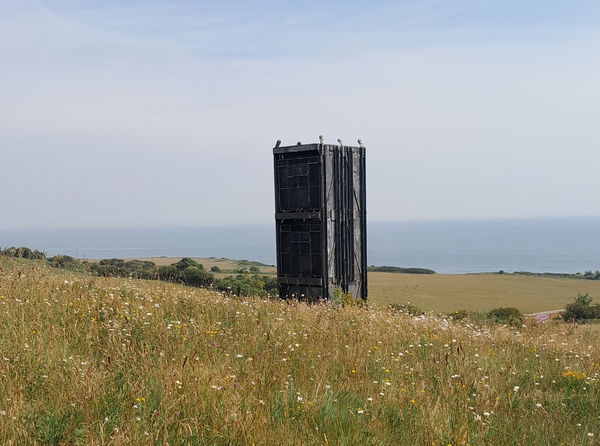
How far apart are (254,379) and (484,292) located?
39.0 metres

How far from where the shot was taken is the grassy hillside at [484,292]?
3234 centimetres

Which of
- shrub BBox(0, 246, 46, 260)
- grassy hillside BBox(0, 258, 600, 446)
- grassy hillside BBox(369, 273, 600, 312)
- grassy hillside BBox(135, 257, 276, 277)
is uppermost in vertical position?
shrub BBox(0, 246, 46, 260)

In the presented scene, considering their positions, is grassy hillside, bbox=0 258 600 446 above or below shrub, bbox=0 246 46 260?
below

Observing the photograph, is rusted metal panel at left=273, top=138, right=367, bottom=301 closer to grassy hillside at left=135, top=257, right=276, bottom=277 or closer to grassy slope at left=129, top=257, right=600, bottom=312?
grassy slope at left=129, top=257, right=600, bottom=312

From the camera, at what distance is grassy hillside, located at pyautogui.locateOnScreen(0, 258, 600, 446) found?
4.11 metres

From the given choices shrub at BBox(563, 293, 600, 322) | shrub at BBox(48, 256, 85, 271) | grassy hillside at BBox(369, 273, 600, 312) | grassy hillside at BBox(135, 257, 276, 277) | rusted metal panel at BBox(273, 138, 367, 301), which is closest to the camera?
shrub at BBox(48, 256, 85, 271)

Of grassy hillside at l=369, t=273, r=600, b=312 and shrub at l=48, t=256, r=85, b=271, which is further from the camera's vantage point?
grassy hillside at l=369, t=273, r=600, b=312

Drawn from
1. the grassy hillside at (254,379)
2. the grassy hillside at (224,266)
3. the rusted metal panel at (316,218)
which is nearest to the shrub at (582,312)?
the rusted metal panel at (316,218)

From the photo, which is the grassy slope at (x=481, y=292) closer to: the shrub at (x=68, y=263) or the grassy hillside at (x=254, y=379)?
the shrub at (x=68, y=263)

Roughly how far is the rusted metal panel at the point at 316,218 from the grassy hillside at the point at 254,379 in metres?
9.48

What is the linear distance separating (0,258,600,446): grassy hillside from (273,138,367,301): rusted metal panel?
948 cm

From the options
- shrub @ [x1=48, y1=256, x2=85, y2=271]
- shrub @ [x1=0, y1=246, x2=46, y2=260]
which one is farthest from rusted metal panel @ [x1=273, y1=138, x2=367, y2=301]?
shrub @ [x1=0, y1=246, x2=46, y2=260]

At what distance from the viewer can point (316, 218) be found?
18328 mm

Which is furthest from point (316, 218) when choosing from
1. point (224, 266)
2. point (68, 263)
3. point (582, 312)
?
point (224, 266)
